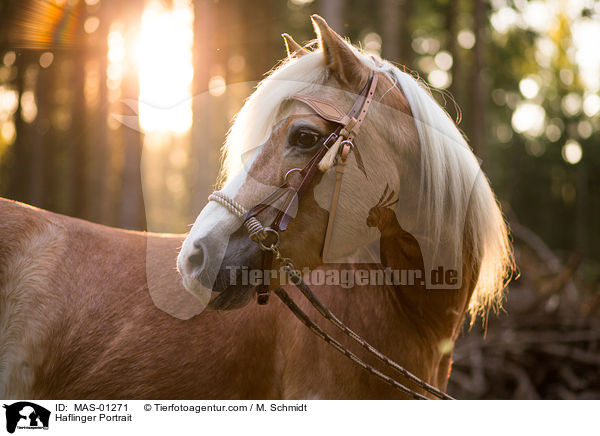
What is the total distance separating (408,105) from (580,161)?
1761 cm

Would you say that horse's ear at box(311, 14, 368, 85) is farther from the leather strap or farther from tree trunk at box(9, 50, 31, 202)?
tree trunk at box(9, 50, 31, 202)

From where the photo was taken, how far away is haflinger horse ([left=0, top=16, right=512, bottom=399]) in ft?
5.65

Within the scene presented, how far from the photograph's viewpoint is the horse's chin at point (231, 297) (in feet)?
5.50

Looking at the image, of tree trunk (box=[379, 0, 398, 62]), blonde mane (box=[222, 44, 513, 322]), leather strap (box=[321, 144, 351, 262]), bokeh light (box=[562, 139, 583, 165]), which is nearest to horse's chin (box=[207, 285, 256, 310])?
leather strap (box=[321, 144, 351, 262])

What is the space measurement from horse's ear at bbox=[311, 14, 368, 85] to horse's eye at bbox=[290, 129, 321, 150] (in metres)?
0.33

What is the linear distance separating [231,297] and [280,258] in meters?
0.26

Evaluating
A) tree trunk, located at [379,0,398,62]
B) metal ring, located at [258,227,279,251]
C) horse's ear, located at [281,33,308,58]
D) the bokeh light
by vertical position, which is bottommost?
metal ring, located at [258,227,279,251]

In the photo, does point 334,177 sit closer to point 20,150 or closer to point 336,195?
point 336,195

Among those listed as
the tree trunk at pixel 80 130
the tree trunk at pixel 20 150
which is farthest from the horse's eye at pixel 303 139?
the tree trunk at pixel 80 130

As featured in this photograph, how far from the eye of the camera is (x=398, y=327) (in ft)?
6.81

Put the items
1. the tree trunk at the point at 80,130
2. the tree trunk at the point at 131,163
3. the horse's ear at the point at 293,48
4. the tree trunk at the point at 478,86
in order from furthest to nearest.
A: 1. the tree trunk at the point at 80,130
2. the tree trunk at the point at 478,86
3. the tree trunk at the point at 131,163
4. the horse's ear at the point at 293,48
